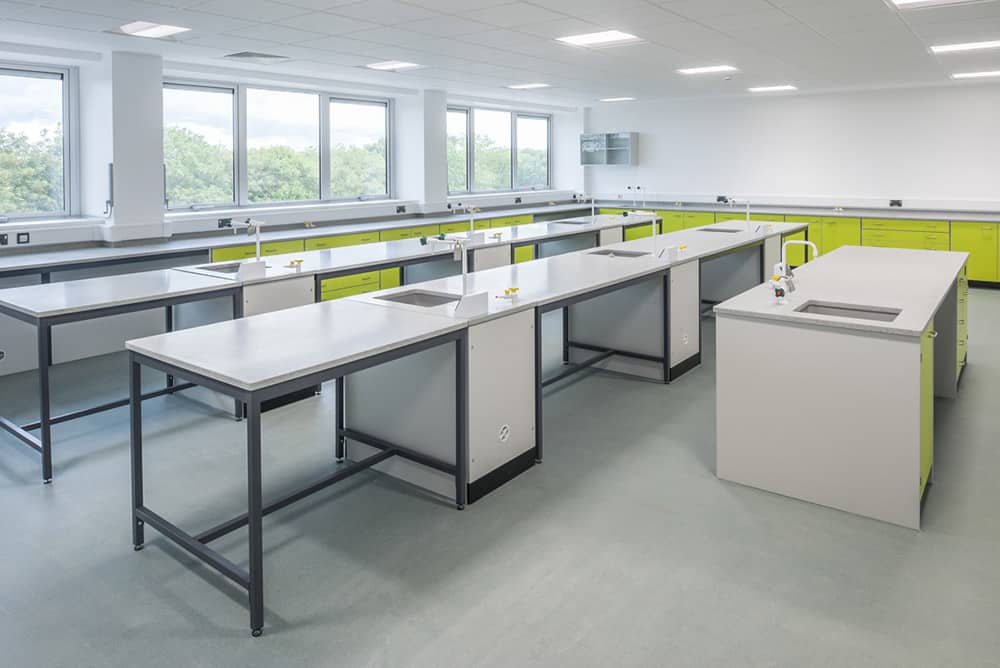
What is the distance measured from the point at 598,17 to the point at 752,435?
290 cm

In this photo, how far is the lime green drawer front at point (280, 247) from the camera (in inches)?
245

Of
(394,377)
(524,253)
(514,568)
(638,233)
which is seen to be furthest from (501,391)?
(638,233)

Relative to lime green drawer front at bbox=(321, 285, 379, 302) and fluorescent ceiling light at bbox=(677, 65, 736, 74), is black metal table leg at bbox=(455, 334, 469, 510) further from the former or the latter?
fluorescent ceiling light at bbox=(677, 65, 736, 74)

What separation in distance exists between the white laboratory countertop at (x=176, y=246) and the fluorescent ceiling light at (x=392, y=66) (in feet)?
5.11

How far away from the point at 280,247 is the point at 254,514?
4.57 meters

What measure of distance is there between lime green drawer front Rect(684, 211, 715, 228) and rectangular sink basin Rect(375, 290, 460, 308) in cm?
701

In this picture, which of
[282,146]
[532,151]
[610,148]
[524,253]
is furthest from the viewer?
[532,151]

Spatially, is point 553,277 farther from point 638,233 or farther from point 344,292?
point 638,233

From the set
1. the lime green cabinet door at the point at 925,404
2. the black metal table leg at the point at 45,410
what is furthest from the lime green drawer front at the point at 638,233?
the black metal table leg at the point at 45,410

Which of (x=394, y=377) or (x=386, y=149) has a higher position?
(x=386, y=149)

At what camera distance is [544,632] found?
2135mm

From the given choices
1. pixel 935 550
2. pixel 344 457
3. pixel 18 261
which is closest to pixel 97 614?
pixel 344 457

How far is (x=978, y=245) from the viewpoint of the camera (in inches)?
313

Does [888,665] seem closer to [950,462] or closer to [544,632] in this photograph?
[544,632]
